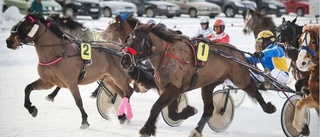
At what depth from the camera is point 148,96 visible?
13555 millimetres

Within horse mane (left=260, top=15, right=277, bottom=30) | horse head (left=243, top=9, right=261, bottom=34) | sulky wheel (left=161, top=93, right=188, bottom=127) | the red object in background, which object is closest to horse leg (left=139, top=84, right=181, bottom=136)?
sulky wheel (left=161, top=93, right=188, bottom=127)

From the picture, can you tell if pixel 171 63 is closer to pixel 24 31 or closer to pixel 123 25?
pixel 24 31

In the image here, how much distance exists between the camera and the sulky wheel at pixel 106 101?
35.8 feet

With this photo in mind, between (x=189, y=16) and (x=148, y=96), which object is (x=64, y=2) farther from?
(x=148, y=96)

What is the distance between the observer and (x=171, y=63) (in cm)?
843

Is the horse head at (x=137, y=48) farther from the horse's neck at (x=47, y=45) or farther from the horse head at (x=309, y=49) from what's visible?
the horse's neck at (x=47, y=45)

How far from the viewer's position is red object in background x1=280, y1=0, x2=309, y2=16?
39.5 meters

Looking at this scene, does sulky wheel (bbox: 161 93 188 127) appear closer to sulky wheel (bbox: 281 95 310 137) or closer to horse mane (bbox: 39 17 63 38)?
sulky wheel (bbox: 281 95 310 137)

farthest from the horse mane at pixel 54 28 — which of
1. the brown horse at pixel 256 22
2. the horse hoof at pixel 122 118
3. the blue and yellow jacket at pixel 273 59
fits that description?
the brown horse at pixel 256 22

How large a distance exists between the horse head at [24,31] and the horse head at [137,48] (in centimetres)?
233

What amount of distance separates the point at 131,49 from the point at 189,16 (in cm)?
2808

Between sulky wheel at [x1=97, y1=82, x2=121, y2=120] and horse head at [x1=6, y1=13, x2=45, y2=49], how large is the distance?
1.71 meters

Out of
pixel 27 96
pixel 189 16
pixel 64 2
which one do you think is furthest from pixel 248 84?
pixel 189 16

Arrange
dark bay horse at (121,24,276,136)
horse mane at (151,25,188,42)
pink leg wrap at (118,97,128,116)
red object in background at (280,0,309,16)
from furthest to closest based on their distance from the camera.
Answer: red object in background at (280,0,309,16)
pink leg wrap at (118,97,128,116)
horse mane at (151,25,188,42)
dark bay horse at (121,24,276,136)
